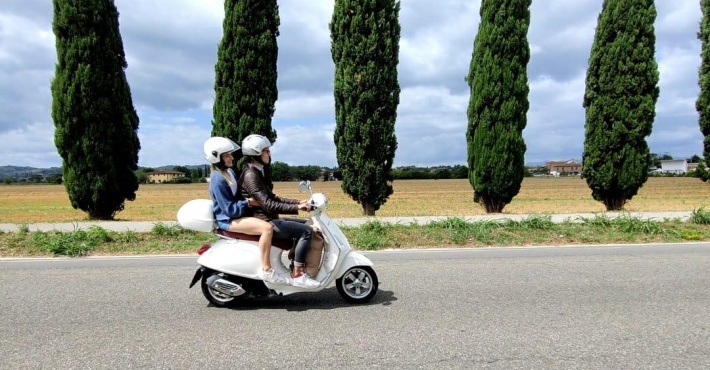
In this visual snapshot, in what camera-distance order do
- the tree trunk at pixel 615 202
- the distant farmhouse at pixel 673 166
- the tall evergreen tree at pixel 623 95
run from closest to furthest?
1. the tall evergreen tree at pixel 623 95
2. the tree trunk at pixel 615 202
3. the distant farmhouse at pixel 673 166

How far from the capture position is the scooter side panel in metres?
5.41

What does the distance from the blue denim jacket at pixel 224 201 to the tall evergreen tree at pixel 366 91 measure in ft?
36.0

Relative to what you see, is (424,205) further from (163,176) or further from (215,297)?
(163,176)

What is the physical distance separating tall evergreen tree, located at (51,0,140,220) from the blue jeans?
11613mm

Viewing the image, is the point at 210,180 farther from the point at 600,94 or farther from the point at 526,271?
the point at 600,94

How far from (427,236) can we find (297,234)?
18.1 feet

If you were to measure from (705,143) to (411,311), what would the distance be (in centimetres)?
1748

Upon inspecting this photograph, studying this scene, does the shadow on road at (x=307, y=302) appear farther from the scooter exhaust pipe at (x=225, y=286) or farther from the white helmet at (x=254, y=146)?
the white helmet at (x=254, y=146)

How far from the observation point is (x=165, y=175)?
10481 cm

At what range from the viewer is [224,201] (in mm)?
5352

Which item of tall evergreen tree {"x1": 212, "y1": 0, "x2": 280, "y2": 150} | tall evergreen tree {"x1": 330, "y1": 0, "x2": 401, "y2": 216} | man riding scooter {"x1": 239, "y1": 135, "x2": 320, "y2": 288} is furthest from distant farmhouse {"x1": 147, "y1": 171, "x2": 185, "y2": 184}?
man riding scooter {"x1": 239, "y1": 135, "x2": 320, "y2": 288}

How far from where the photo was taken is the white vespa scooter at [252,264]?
5.41m

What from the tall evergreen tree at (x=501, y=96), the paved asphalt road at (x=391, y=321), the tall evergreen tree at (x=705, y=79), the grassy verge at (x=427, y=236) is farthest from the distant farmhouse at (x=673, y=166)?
the paved asphalt road at (x=391, y=321)

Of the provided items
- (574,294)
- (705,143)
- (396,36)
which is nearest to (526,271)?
(574,294)
